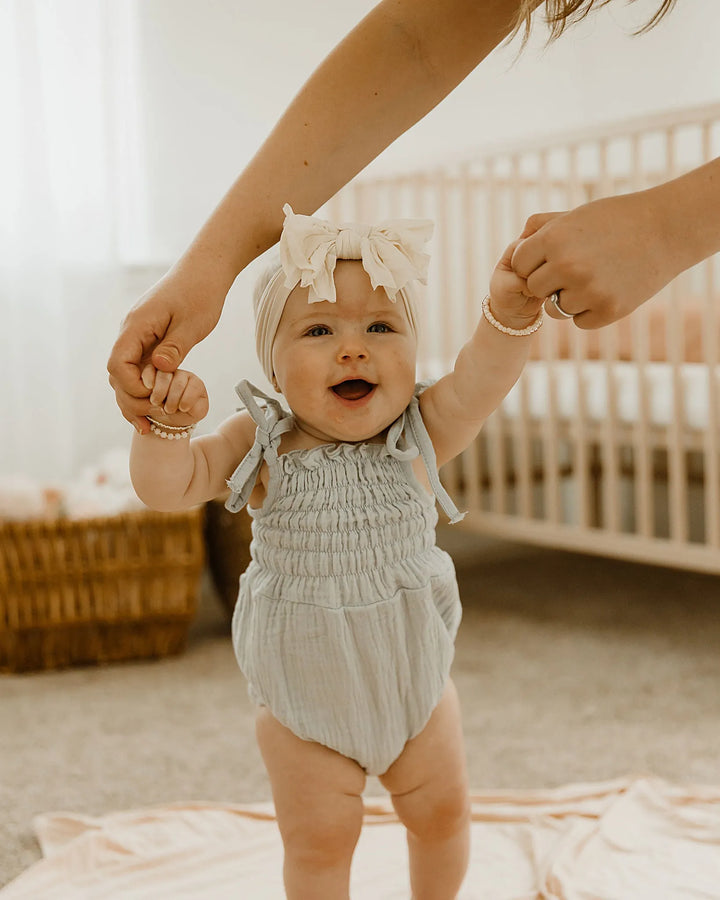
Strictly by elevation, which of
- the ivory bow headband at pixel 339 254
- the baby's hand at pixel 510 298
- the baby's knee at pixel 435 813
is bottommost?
the baby's knee at pixel 435 813

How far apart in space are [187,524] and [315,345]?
3.91 ft

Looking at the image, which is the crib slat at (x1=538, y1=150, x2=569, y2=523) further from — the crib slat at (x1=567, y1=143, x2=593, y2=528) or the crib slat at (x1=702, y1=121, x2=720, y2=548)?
the crib slat at (x1=702, y1=121, x2=720, y2=548)

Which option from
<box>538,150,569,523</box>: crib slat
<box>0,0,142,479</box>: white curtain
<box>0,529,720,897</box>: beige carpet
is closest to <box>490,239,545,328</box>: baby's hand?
<box>0,529,720,897</box>: beige carpet


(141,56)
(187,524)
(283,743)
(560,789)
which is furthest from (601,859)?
(141,56)

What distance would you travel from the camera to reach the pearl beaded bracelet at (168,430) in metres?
0.82

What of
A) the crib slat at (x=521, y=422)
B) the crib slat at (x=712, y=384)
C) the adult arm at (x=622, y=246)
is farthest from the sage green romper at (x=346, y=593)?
the crib slat at (x=521, y=422)

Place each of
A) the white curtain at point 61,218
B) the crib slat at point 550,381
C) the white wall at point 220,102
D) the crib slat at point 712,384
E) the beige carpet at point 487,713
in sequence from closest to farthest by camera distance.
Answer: the beige carpet at point 487,713 → the crib slat at point 712,384 → the crib slat at point 550,381 → the white curtain at point 61,218 → the white wall at point 220,102

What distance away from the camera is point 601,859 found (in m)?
1.20

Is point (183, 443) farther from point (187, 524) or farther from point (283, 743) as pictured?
point (187, 524)

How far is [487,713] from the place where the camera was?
5.56 ft

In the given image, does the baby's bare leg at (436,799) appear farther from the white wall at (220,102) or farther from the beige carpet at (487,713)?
the white wall at (220,102)

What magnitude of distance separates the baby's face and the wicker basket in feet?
3.77

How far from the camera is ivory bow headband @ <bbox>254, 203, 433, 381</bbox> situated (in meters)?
Answer: 0.86

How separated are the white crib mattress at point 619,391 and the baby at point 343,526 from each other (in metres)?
1.10
